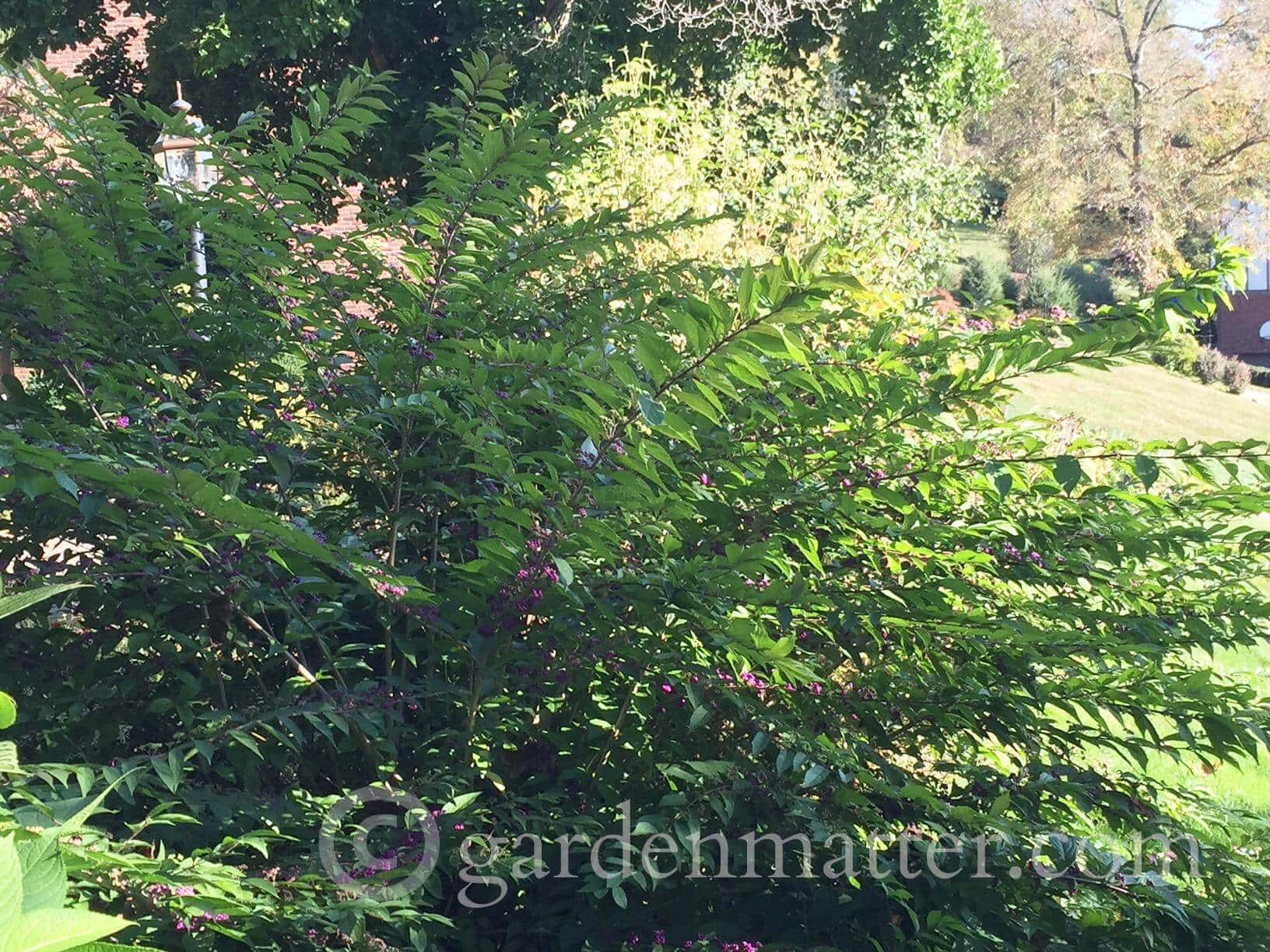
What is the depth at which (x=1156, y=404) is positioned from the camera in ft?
75.4

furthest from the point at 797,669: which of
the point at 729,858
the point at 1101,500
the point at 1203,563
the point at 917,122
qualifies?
the point at 917,122

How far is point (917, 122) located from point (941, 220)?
1.13 meters

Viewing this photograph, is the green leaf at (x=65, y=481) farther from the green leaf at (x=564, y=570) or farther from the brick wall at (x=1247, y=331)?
the brick wall at (x=1247, y=331)

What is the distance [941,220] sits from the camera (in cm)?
1293

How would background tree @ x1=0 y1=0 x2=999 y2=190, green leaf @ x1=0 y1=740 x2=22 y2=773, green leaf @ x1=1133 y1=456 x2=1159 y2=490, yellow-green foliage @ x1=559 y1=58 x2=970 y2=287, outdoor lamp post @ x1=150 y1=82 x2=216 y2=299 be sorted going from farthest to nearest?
background tree @ x1=0 y1=0 x2=999 y2=190, yellow-green foliage @ x1=559 y1=58 x2=970 y2=287, outdoor lamp post @ x1=150 y1=82 x2=216 y2=299, green leaf @ x1=1133 y1=456 x2=1159 y2=490, green leaf @ x1=0 y1=740 x2=22 y2=773

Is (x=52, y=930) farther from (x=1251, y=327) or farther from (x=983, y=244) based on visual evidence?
(x=983, y=244)

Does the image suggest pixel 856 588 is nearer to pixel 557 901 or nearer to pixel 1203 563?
pixel 557 901

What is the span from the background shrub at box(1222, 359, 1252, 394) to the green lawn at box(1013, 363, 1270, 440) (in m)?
0.44

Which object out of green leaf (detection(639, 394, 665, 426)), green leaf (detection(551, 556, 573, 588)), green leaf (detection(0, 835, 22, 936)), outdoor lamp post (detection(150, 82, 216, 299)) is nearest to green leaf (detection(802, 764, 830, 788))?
green leaf (detection(551, 556, 573, 588))

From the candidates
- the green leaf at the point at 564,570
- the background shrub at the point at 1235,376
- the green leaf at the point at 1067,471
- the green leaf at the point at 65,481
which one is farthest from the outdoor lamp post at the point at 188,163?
the background shrub at the point at 1235,376

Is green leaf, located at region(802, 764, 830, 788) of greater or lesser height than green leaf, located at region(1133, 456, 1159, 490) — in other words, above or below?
below

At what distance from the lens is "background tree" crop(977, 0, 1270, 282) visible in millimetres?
25391

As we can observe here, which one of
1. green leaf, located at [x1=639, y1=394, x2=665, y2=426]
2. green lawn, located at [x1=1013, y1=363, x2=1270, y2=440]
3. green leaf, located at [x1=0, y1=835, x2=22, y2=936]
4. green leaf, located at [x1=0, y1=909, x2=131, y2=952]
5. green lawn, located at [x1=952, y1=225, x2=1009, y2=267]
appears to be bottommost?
green lawn, located at [x1=1013, y1=363, x2=1270, y2=440]

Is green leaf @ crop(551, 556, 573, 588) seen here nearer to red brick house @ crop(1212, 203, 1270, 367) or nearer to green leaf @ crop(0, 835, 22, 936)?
green leaf @ crop(0, 835, 22, 936)
